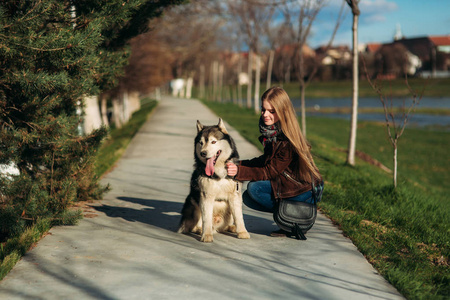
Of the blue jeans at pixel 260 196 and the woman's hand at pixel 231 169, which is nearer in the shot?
the woman's hand at pixel 231 169

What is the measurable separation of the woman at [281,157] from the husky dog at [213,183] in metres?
0.14

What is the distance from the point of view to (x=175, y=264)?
179 inches

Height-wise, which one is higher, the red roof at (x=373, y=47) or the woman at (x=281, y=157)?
the red roof at (x=373, y=47)

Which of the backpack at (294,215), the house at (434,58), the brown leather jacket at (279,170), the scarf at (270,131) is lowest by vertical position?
the backpack at (294,215)

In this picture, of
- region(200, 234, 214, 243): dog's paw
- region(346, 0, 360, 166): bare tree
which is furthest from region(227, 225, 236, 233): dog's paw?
region(346, 0, 360, 166): bare tree

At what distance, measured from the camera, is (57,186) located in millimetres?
6398

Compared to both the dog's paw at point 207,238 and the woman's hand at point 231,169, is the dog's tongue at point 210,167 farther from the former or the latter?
the dog's paw at point 207,238

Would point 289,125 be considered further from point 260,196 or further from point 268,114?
point 260,196

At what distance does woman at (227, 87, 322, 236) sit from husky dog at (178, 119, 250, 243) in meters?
0.14

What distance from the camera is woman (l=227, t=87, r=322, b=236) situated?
5.28 m

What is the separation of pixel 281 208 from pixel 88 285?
2274 millimetres

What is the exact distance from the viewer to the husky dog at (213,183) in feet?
16.8

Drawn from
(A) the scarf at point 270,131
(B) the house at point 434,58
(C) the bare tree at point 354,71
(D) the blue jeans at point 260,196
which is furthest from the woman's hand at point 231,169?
(B) the house at point 434,58

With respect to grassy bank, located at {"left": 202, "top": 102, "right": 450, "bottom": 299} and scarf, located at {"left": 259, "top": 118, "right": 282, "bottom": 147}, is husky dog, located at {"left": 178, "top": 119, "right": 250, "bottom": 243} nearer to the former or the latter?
scarf, located at {"left": 259, "top": 118, "right": 282, "bottom": 147}
